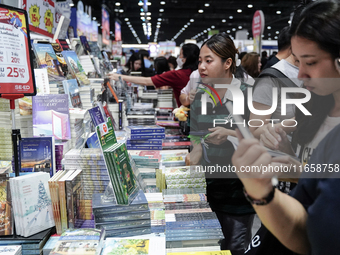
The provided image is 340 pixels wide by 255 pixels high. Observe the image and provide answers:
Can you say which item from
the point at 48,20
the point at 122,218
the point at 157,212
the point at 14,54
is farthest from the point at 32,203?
the point at 48,20

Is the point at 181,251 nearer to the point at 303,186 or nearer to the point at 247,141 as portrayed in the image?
the point at 303,186

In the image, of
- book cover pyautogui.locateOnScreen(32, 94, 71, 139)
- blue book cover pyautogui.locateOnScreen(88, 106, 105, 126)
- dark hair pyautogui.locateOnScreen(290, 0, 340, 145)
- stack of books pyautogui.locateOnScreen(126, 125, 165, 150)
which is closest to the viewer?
dark hair pyautogui.locateOnScreen(290, 0, 340, 145)

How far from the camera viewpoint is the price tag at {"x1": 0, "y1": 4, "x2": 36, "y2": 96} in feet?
5.26

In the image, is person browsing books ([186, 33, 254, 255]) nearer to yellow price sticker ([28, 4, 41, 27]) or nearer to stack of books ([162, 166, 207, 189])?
stack of books ([162, 166, 207, 189])

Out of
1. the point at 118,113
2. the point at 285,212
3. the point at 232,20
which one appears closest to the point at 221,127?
the point at 285,212

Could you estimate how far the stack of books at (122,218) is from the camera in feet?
5.34

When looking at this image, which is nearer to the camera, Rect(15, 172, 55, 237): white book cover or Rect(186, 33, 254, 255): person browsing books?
Rect(15, 172, 55, 237): white book cover

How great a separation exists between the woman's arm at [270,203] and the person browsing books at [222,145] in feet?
4.32

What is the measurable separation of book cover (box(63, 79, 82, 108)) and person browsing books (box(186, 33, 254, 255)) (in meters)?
1.01

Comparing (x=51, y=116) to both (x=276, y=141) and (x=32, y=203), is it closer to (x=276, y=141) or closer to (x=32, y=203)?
(x=32, y=203)

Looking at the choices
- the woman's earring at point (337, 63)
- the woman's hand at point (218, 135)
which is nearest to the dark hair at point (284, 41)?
the woman's hand at point (218, 135)

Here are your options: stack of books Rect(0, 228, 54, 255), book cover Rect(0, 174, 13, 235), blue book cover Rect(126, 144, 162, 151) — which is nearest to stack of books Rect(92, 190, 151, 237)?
stack of books Rect(0, 228, 54, 255)

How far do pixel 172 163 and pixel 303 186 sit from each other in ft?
5.47

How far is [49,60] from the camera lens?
Answer: 2.48 metres
